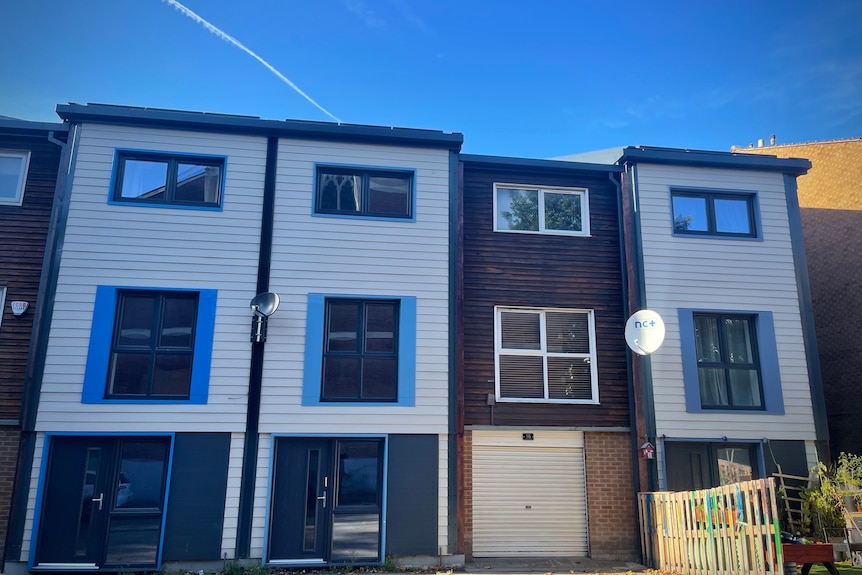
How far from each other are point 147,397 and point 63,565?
105 inches

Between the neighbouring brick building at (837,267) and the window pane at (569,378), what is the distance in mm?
6923

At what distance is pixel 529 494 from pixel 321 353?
445cm

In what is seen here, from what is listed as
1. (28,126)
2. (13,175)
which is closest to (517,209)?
(28,126)

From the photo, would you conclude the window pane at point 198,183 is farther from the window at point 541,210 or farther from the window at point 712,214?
the window at point 712,214

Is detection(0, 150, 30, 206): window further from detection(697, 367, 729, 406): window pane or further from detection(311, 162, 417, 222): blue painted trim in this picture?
detection(697, 367, 729, 406): window pane

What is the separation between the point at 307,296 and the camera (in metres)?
10.9

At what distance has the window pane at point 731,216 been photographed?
1259 centimetres

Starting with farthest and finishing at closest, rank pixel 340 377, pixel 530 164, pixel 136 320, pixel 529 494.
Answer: pixel 530 164, pixel 529 494, pixel 340 377, pixel 136 320

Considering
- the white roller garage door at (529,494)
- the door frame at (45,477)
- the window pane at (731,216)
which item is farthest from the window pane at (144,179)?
the window pane at (731,216)

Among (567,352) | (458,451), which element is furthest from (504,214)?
(458,451)

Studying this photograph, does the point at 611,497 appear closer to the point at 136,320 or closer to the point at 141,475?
the point at 141,475

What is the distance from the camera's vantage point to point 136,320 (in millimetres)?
10578

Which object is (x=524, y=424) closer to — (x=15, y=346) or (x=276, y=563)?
(x=276, y=563)

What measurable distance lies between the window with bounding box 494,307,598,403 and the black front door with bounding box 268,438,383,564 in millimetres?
2843
